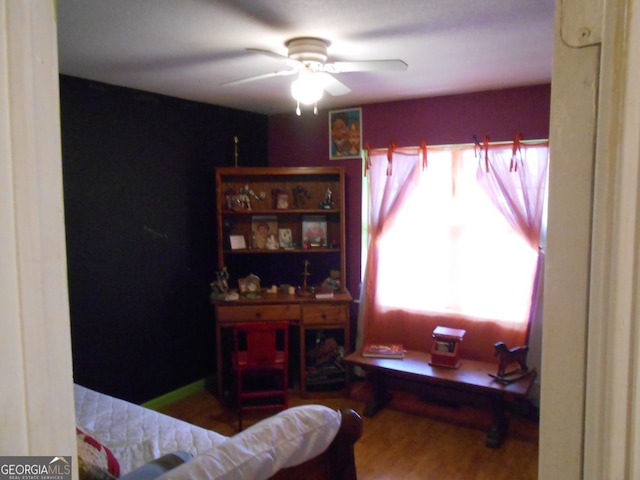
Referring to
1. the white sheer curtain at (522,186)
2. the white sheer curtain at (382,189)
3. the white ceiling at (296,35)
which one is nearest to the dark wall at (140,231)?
the white ceiling at (296,35)

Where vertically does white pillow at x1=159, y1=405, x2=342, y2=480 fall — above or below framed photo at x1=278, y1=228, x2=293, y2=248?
below

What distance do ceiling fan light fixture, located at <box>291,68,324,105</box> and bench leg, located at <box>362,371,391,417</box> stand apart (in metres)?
2.20

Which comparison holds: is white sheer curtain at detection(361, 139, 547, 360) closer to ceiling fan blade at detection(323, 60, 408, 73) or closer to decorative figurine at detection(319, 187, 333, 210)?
decorative figurine at detection(319, 187, 333, 210)

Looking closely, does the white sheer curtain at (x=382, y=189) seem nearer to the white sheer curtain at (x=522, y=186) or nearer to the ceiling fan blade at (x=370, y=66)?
the white sheer curtain at (x=522, y=186)

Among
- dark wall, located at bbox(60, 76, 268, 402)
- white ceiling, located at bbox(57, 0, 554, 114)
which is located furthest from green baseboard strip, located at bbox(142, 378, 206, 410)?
white ceiling, located at bbox(57, 0, 554, 114)

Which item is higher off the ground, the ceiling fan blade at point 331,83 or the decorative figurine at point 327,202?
the ceiling fan blade at point 331,83

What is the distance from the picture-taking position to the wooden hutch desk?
149 inches

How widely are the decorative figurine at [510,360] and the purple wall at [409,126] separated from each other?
1.39m

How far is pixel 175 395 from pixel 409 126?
2.84 m

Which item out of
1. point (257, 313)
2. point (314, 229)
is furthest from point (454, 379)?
point (314, 229)

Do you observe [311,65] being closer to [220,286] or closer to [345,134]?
[345,134]

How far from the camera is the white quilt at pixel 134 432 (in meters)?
2.18

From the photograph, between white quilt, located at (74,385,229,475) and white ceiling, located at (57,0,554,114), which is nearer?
white ceiling, located at (57,0,554,114)

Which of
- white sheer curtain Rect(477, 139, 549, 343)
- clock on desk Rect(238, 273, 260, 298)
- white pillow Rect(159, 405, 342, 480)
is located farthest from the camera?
clock on desk Rect(238, 273, 260, 298)
